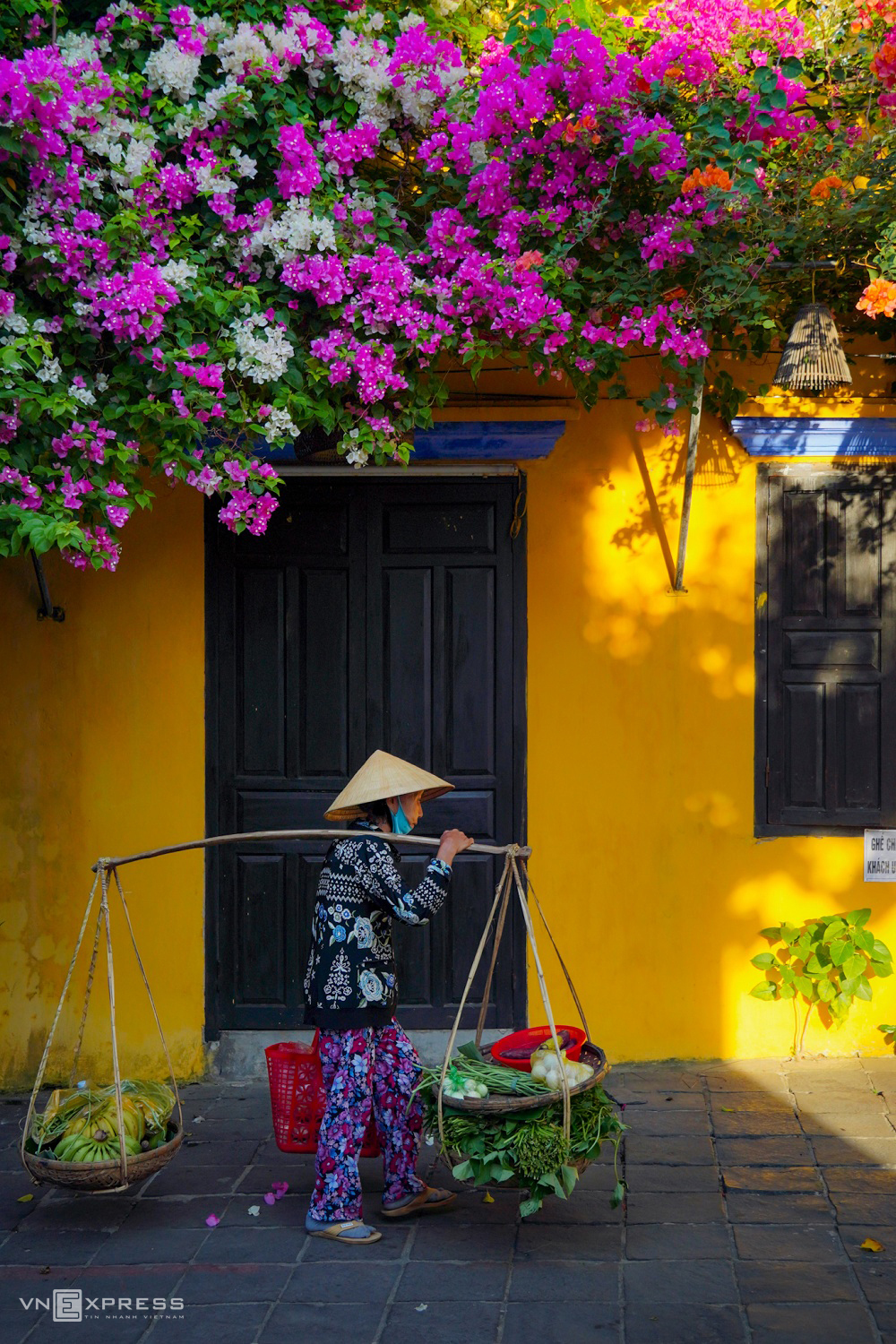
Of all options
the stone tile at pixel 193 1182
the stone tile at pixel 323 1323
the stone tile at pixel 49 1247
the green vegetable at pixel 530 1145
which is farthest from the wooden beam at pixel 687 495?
the stone tile at pixel 49 1247

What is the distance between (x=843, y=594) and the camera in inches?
245

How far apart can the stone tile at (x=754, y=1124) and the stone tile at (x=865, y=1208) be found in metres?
0.63

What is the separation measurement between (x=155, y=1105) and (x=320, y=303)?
322cm

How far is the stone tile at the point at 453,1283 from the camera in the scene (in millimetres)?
4043

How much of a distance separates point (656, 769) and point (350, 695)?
5.21ft

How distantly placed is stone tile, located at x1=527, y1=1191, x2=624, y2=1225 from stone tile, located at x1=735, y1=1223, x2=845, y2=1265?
0.46 meters

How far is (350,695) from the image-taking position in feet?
20.9

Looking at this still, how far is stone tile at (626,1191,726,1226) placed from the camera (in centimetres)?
457

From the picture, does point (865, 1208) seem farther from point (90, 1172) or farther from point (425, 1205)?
point (90, 1172)

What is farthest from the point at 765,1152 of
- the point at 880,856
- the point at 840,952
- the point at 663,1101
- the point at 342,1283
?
the point at 342,1283

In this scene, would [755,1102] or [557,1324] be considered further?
[755,1102]

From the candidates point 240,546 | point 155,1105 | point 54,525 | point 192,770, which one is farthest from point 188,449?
point 155,1105

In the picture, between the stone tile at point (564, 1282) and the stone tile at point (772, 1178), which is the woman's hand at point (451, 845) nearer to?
the stone tile at point (564, 1282)

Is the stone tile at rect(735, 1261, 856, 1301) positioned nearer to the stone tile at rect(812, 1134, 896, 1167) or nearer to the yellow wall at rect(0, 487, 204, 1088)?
the stone tile at rect(812, 1134, 896, 1167)
